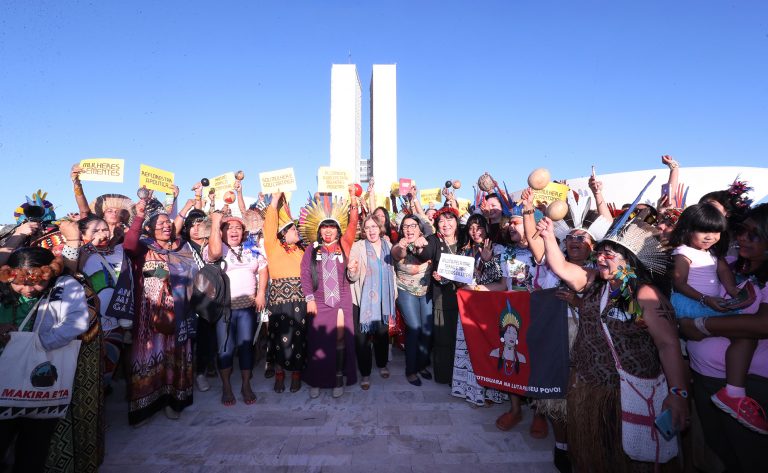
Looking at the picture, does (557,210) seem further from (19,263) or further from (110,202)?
(110,202)

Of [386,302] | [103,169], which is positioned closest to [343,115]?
[103,169]

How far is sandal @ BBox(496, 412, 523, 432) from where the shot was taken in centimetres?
336

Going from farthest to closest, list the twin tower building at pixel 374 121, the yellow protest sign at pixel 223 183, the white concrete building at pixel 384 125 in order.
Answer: the white concrete building at pixel 384 125, the twin tower building at pixel 374 121, the yellow protest sign at pixel 223 183

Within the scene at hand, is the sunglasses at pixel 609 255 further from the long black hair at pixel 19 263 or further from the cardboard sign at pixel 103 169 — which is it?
the cardboard sign at pixel 103 169

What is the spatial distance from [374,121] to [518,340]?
2742cm

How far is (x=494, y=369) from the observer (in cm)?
349

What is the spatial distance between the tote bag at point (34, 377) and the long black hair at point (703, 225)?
4163mm

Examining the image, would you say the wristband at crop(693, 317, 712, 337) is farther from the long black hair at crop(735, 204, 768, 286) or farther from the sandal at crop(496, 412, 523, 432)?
the sandal at crop(496, 412, 523, 432)

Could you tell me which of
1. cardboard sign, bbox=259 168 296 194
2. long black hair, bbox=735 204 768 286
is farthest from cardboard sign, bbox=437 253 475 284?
cardboard sign, bbox=259 168 296 194

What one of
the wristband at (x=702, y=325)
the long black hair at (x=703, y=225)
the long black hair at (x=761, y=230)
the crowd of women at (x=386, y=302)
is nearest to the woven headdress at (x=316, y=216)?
the crowd of women at (x=386, y=302)

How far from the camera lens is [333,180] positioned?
247 inches

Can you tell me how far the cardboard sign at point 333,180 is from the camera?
6215 millimetres

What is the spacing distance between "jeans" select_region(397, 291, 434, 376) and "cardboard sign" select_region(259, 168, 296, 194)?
2946 millimetres

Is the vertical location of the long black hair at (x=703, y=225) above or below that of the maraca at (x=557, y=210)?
below
